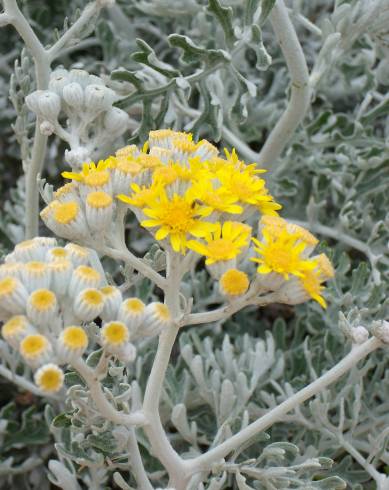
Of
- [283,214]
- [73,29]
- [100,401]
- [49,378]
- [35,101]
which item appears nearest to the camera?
[49,378]

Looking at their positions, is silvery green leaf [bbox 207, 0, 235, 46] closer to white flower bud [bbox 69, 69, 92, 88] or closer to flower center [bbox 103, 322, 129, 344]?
white flower bud [bbox 69, 69, 92, 88]

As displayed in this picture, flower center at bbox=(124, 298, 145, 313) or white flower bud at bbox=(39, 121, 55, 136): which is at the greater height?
white flower bud at bbox=(39, 121, 55, 136)

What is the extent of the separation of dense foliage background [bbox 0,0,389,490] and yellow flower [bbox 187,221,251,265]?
0.22m

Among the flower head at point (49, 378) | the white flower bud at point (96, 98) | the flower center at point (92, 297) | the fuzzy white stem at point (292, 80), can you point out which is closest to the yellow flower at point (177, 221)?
the flower center at point (92, 297)

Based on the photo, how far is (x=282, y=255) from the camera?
1123 millimetres

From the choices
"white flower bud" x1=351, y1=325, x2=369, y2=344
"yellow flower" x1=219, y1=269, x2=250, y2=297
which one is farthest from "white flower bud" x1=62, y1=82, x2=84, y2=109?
"white flower bud" x1=351, y1=325, x2=369, y2=344

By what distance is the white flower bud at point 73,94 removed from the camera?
4.62 feet

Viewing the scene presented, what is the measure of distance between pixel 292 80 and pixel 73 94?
1.75 ft

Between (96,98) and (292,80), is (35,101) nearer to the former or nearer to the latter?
(96,98)

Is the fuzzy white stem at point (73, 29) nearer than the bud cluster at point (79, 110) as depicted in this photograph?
No

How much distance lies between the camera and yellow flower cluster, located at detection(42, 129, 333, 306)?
3.67 feet

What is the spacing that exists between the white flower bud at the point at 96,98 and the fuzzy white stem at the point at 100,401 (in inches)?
20.8

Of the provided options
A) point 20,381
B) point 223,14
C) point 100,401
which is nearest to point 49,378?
point 100,401

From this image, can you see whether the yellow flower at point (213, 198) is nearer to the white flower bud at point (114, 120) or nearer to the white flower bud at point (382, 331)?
the white flower bud at point (382, 331)
